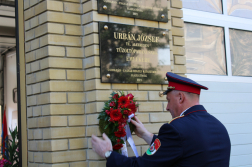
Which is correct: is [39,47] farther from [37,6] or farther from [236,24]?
[236,24]

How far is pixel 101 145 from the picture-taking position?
8.38ft

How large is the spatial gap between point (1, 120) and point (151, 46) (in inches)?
91.7

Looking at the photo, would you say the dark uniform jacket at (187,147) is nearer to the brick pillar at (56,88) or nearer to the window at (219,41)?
the brick pillar at (56,88)

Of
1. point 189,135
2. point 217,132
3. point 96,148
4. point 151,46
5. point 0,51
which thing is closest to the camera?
point 189,135

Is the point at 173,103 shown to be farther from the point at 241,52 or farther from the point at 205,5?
the point at 241,52

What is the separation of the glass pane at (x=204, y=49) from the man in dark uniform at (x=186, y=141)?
70.3 inches

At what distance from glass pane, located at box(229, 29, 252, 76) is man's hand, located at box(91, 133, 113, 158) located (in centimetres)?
272

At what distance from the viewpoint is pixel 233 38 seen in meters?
4.66

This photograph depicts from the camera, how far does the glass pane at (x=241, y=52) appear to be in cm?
463

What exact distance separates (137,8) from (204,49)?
5.38 ft

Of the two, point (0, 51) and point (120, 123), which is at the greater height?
point (0, 51)

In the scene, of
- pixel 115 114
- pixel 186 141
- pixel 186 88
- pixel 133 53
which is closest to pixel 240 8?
pixel 133 53

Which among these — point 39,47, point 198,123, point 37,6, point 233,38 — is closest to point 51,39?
point 39,47

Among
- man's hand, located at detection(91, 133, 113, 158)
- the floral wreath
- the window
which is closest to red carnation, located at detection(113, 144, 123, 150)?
the floral wreath
